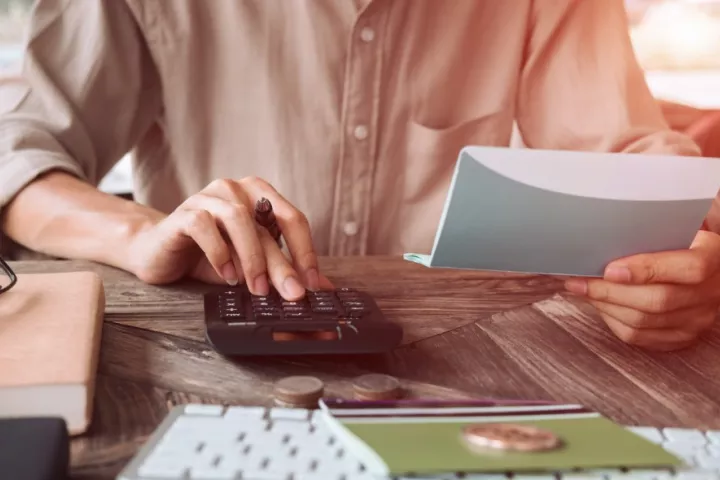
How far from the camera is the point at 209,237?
600 millimetres

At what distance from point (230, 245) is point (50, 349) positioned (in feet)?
0.74

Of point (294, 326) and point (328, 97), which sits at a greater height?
point (328, 97)

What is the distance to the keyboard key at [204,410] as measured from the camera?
382 mm

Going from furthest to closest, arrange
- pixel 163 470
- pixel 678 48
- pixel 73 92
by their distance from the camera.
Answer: pixel 678 48, pixel 73 92, pixel 163 470

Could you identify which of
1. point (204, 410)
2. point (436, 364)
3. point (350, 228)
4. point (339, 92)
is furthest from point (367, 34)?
point (204, 410)

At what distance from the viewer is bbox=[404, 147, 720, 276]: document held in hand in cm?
51

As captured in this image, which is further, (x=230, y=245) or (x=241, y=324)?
(x=230, y=245)

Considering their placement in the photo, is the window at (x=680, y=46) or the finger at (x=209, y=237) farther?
the window at (x=680, y=46)

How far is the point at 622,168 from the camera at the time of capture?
53 cm

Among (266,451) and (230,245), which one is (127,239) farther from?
(266,451)

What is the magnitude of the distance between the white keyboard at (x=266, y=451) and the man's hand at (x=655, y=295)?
7.8 inches

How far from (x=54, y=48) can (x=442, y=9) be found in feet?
1.71

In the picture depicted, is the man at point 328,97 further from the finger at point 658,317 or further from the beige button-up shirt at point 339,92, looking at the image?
the finger at point 658,317

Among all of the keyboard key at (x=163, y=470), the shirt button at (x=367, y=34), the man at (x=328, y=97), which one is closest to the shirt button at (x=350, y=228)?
the man at (x=328, y=97)
